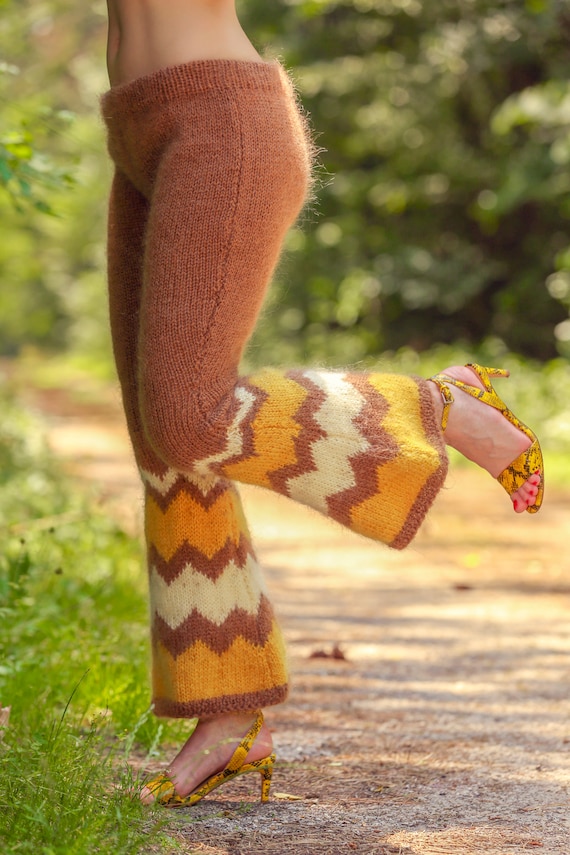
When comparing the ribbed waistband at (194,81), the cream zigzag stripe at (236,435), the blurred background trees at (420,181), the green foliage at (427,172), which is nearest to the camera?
the cream zigzag stripe at (236,435)

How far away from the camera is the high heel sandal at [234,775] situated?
7.00 ft

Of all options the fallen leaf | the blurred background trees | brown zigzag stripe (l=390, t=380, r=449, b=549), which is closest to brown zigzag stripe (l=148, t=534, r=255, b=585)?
brown zigzag stripe (l=390, t=380, r=449, b=549)

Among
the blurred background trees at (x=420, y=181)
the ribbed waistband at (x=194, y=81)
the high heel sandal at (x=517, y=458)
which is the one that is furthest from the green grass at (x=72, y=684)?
the blurred background trees at (x=420, y=181)

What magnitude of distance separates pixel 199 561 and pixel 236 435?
1.18 feet

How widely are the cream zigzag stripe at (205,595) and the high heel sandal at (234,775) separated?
9.1 inches

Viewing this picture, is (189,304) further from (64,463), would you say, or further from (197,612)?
(64,463)

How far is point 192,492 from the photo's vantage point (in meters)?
2.20

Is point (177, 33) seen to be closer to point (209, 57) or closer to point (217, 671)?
point (209, 57)

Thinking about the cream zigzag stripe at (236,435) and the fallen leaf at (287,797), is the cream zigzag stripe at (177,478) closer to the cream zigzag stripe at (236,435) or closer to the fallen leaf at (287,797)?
the cream zigzag stripe at (236,435)

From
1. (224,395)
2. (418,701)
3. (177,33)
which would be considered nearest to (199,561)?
(224,395)

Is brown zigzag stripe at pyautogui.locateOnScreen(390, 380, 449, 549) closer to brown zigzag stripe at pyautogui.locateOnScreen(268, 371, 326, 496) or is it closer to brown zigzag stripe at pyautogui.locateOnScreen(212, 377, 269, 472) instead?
brown zigzag stripe at pyautogui.locateOnScreen(268, 371, 326, 496)

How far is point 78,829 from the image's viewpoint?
170 cm

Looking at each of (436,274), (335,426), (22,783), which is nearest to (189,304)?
(335,426)

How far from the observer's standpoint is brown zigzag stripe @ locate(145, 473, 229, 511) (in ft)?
7.20
